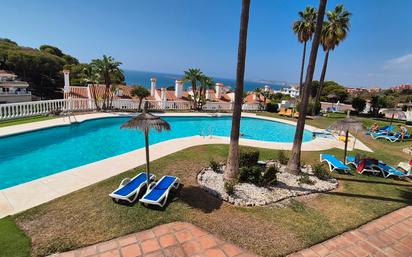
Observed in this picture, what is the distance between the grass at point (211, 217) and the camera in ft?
15.8

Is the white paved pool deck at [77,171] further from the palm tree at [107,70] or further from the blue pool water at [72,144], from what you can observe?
the palm tree at [107,70]

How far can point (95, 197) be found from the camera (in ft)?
20.7

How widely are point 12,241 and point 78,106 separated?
16.6 m

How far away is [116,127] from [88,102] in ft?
15.9

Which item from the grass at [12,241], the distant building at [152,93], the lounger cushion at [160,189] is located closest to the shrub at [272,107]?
the distant building at [152,93]

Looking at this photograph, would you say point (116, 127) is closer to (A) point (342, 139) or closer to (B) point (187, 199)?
(B) point (187, 199)

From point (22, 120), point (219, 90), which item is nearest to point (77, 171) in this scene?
point (22, 120)

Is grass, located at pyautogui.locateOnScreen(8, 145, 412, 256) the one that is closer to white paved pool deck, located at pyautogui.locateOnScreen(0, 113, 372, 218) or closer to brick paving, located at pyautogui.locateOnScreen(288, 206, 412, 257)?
brick paving, located at pyautogui.locateOnScreen(288, 206, 412, 257)

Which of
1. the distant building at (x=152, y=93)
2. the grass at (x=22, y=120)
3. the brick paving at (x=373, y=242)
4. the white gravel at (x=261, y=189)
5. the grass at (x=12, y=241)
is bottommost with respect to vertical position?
the brick paving at (x=373, y=242)

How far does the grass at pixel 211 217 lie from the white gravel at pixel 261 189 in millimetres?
278

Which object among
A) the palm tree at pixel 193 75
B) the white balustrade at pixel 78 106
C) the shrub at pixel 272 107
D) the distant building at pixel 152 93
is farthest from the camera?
the shrub at pixel 272 107

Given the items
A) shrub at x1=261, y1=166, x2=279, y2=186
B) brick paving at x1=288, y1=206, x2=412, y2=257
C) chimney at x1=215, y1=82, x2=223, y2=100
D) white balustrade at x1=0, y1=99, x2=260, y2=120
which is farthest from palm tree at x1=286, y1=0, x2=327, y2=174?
chimney at x1=215, y1=82, x2=223, y2=100

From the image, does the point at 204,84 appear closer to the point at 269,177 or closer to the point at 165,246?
the point at 269,177

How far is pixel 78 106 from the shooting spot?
62.8 ft
